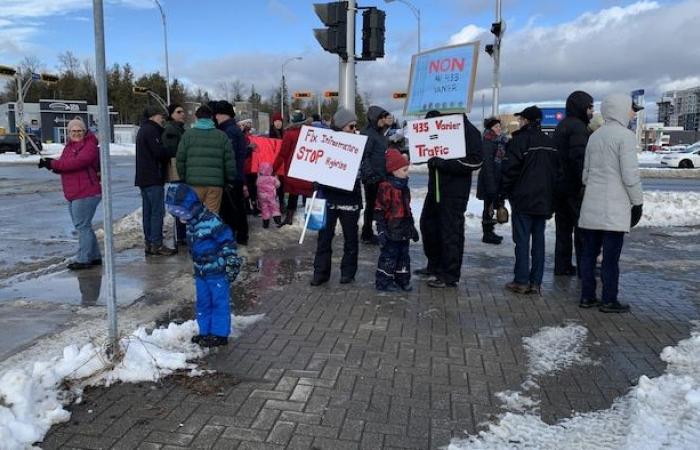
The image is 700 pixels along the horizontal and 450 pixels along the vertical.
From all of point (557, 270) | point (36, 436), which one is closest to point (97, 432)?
point (36, 436)

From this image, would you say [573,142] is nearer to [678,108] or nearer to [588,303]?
[588,303]

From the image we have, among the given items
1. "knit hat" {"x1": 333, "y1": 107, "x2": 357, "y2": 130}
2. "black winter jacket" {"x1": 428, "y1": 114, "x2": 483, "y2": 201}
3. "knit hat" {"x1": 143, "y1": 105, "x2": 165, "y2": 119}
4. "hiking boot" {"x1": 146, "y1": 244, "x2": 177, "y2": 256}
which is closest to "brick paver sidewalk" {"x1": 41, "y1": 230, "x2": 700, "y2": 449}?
"black winter jacket" {"x1": 428, "y1": 114, "x2": 483, "y2": 201}

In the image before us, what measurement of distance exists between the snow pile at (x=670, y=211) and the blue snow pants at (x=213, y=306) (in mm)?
9444

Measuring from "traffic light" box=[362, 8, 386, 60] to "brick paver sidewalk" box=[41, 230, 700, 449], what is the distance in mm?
4834

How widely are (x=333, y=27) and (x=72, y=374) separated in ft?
25.0

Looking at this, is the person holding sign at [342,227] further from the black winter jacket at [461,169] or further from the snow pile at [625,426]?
the snow pile at [625,426]

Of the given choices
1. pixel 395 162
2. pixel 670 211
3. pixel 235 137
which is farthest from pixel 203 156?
pixel 670 211

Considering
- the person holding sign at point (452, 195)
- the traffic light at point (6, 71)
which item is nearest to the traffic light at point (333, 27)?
the person holding sign at point (452, 195)

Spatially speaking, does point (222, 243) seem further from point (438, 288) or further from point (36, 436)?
point (438, 288)

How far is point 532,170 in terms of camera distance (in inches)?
254

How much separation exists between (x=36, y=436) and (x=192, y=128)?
4.65m

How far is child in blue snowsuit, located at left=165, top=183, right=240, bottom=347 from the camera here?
186 inches

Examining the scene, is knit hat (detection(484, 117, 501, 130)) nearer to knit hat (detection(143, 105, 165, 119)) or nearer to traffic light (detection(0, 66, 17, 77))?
knit hat (detection(143, 105, 165, 119))

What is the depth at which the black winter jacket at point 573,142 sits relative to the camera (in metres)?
6.94
